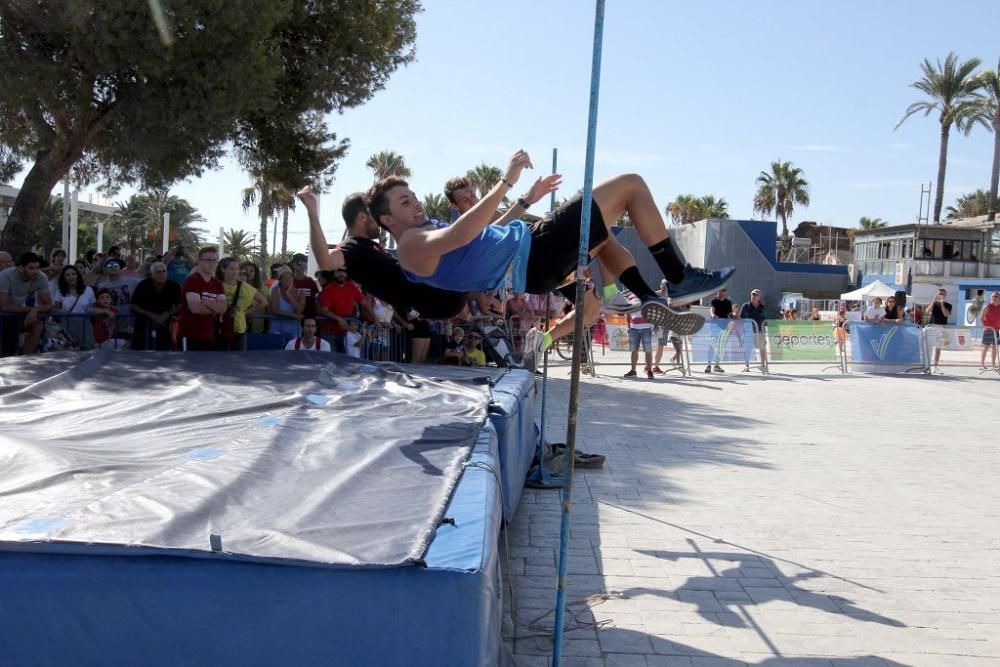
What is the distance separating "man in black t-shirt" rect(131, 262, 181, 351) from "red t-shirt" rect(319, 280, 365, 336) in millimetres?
1464

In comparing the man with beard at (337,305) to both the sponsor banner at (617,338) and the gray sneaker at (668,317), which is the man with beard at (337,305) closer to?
the gray sneaker at (668,317)

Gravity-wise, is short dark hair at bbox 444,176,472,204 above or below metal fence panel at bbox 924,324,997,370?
above

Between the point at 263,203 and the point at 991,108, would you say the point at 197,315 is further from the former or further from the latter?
the point at 991,108

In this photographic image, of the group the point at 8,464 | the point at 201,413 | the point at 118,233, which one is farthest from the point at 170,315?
the point at 118,233

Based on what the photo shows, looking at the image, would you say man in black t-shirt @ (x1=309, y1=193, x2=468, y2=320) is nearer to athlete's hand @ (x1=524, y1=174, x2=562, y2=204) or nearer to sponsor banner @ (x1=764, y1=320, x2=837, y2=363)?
athlete's hand @ (x1=524, y1=174, x2=562, y2=204)

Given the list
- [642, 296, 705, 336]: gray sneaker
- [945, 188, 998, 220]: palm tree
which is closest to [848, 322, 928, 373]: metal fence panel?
[642, 296, 705, 336]: gray sneaker

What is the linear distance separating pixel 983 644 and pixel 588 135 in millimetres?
2594

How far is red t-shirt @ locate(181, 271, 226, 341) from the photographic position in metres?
8.12

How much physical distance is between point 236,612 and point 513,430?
8.83 feet

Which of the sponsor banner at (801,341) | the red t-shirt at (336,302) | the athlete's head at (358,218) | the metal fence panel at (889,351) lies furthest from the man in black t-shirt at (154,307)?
the metal fence panel at (889,351)

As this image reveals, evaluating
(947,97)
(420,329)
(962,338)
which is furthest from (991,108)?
(420,329)

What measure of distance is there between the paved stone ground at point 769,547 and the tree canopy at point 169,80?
612 cm

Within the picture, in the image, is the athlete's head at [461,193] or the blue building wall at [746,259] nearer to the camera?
the athlete's head at [461,193]

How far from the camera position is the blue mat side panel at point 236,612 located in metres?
2.32
